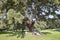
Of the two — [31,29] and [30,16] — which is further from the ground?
[30,16]

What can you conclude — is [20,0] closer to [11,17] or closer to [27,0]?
[27,0]

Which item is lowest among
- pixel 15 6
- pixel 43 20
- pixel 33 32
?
pixel 33 32

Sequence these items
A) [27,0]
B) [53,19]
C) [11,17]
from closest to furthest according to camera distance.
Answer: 1. [11,17]
2. [27,0]
3. [53,19]

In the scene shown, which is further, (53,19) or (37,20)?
(53,19)

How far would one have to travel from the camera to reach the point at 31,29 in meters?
25.2

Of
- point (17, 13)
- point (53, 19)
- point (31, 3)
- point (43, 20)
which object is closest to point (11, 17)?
point (17, 13)

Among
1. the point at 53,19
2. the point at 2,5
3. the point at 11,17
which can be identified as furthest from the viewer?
the point at 53,19

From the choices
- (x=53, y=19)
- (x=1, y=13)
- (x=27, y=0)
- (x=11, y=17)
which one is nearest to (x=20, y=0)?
(x=27, y=0)

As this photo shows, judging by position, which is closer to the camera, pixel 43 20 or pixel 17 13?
pixel 17 13

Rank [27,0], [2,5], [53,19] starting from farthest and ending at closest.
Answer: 1. [53,19]
2. [2,5]
3. [27,0]

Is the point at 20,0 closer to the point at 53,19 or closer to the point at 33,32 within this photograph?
the point at 33,32

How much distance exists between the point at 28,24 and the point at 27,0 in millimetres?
3765

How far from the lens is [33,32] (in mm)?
24078

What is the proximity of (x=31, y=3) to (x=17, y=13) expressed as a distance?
10.9 feet
